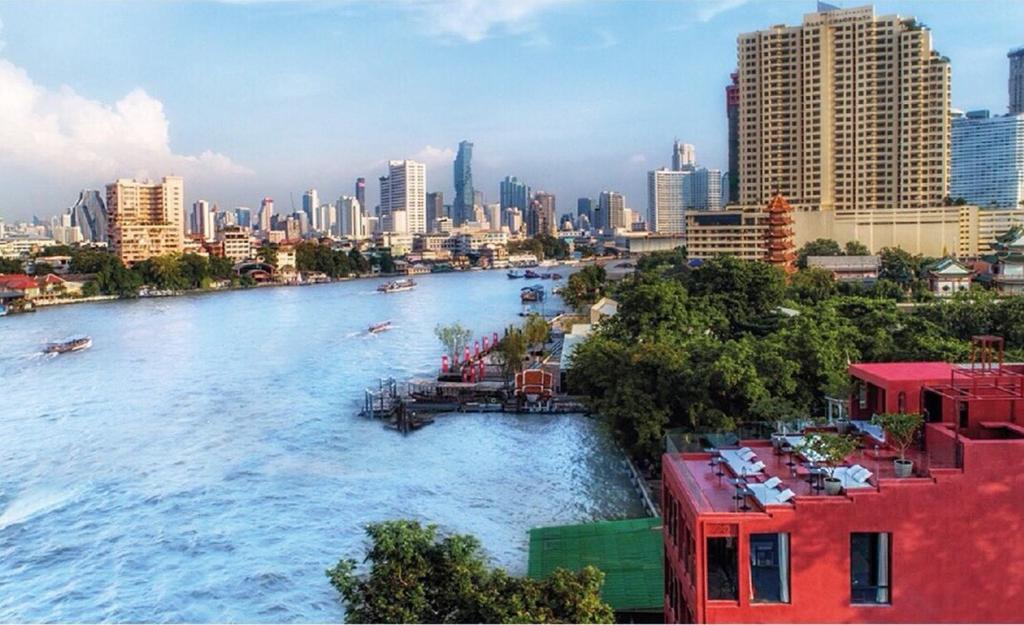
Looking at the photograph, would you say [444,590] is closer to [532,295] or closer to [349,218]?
[532,295]

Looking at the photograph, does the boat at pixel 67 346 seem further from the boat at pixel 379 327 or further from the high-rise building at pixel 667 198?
the high-rise building at pixel 667 198

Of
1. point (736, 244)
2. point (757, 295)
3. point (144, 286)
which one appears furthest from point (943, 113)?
point (144, 286)

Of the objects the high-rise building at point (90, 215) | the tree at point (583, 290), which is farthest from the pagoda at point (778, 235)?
the high-rise building at point (90, 215)

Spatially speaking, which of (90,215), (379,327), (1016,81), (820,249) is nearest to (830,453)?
(379,327)

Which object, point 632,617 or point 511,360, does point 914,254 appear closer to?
point 511,360

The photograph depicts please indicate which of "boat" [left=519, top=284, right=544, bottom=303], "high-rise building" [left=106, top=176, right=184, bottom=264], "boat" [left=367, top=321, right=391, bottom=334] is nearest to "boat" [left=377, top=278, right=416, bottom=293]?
"boat" [left=519, top=284, right=544, bottom=303]
